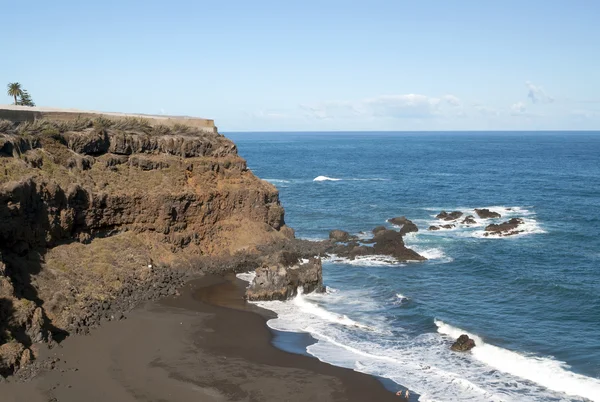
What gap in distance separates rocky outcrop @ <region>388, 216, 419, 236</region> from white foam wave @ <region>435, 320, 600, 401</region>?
1145 inches

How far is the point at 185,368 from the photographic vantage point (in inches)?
1161

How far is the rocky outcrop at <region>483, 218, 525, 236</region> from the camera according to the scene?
61.8 meters

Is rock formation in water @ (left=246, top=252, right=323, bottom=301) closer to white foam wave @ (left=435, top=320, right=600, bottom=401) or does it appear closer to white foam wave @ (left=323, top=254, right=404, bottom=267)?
white foam wave @ (left=323, top=254, right=404, bottom=267)

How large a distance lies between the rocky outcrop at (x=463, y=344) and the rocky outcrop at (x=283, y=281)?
12112mm

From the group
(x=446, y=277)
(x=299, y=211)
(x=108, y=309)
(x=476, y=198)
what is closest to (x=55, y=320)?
(x=108, y=309)

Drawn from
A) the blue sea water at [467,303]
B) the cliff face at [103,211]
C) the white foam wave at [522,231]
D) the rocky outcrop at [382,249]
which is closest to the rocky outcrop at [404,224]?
the blue sea water at [467,303]

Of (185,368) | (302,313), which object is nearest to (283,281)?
(302,313)

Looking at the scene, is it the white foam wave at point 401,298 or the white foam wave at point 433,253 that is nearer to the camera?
the white foam wave at point 401,298

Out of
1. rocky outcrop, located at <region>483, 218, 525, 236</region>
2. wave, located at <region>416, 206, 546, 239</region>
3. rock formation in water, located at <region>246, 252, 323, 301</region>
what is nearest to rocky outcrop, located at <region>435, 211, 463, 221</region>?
wave, located at <region>416, 206, 546, 239</region>

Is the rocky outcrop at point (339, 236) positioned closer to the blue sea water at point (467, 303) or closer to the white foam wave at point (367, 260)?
the blue sea water at point (467, 303)

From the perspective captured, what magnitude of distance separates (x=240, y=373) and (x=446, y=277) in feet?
73.5

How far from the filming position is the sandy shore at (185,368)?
26688 mm

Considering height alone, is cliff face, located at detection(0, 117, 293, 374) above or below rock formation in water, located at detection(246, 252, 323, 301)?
above

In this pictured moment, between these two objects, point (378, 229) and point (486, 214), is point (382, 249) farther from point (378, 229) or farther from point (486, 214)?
point (486, 214)
